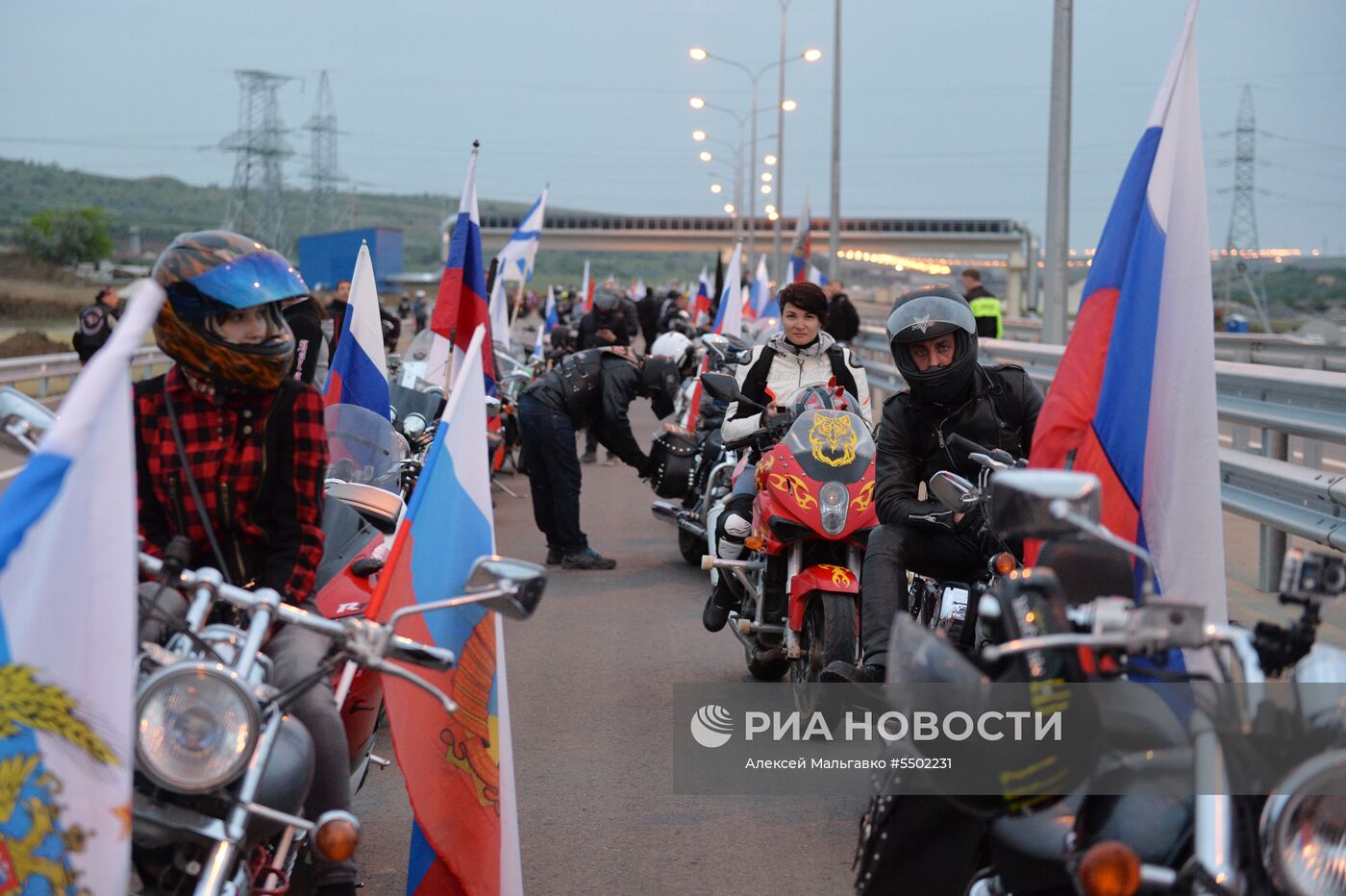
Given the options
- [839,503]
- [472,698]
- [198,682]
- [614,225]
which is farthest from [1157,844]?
[614,225]

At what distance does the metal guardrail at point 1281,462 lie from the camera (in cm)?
701

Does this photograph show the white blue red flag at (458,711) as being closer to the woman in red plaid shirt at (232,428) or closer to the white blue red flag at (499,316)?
the woman in red plaid shirt at (232,428)

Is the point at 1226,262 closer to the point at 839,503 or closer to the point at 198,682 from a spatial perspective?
the point at 839,503

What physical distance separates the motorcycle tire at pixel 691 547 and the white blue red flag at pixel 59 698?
28.1ft

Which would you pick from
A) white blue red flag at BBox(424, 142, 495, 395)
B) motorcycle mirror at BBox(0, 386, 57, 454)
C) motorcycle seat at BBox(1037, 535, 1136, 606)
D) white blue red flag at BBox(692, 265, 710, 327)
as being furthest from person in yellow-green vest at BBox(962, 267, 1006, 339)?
Result: motorcycle mirror at BBox(0, 386, 57, 454)

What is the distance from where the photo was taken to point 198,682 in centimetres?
305

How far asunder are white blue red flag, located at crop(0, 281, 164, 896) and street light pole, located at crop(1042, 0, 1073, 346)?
41.9 feet

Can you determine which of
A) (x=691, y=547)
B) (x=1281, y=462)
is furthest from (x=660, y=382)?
(x=1281, y=462)

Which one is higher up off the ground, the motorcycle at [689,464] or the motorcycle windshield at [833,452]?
the motorcycle windshield at [833,452]

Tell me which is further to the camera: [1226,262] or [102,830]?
[1226,262]

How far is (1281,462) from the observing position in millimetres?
7832

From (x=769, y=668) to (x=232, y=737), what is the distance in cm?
480

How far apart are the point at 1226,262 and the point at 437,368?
4995cm

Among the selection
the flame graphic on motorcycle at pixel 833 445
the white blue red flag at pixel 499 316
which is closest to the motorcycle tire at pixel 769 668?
the flame graphic on motorcycle at pixel 833 445
